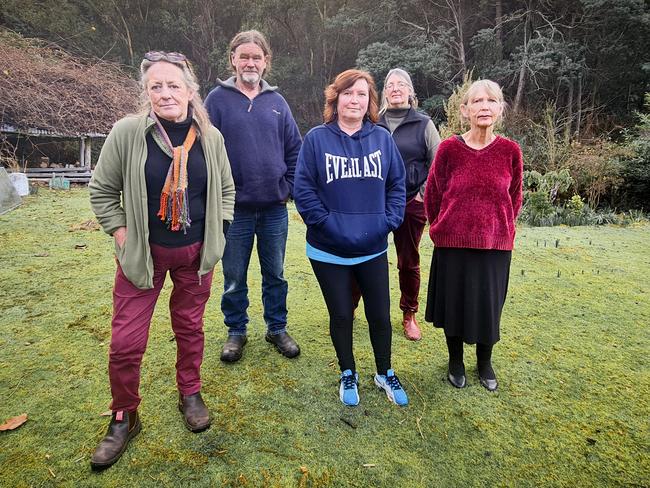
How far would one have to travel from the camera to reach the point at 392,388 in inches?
98.7

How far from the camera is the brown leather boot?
10.9 ft

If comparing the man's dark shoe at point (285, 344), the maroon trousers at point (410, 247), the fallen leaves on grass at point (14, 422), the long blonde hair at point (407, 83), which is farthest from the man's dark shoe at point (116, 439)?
the long blonde hair at point (407, 83)

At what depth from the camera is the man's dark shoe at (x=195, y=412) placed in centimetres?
220

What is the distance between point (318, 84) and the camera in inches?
995

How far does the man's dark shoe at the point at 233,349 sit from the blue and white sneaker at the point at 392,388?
980 millimetres

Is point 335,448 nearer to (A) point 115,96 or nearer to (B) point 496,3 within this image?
(A) point 115,96

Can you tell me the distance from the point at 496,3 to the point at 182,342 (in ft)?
69.7

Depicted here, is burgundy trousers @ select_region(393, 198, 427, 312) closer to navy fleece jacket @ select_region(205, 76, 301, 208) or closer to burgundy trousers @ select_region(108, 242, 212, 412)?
navy fleece jacket @ select_region(205, 76, 301, 208)

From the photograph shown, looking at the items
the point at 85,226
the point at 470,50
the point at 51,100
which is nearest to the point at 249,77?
the point at 85,226

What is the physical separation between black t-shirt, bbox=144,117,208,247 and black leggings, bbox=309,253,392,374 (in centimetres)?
66

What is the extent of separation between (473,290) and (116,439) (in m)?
2.03

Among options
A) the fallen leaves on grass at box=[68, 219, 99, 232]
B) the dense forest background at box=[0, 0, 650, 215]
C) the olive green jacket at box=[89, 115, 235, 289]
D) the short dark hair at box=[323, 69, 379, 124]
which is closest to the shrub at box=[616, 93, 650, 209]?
the dense forest background at box=[0, 0, 650, 215]

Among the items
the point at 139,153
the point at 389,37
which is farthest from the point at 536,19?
the point at 139,153

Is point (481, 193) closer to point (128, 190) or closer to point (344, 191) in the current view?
point (344, 191)
